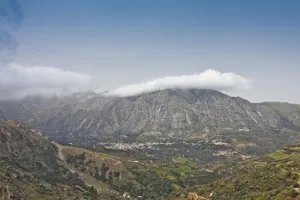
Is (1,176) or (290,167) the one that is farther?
(1,176)

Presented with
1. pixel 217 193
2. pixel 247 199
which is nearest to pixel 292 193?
pixel 247 199

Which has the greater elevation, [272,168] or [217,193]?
[272,168]

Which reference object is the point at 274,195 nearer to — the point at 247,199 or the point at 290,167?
the point at 247,199

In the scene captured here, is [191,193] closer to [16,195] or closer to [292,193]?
[292,193]

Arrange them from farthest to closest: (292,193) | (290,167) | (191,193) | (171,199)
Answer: (171,199)
(191,193)
(290,167)
(292,193)

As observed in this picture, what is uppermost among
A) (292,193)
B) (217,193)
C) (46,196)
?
(292,193)

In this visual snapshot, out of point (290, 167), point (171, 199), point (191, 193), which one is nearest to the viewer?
point (290, 167)

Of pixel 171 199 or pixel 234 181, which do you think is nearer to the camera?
pixel 234 181

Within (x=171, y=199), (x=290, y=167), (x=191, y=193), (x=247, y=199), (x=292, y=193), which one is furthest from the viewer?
(x=171, y=199)

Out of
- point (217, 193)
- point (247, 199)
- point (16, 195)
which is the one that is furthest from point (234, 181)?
point (16, 195)

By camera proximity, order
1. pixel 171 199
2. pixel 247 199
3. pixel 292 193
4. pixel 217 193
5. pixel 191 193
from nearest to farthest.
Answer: pixel 292 193 → pixel 247 199 → pixel 217 193 → pixel 191 193 → pixel 171 199
